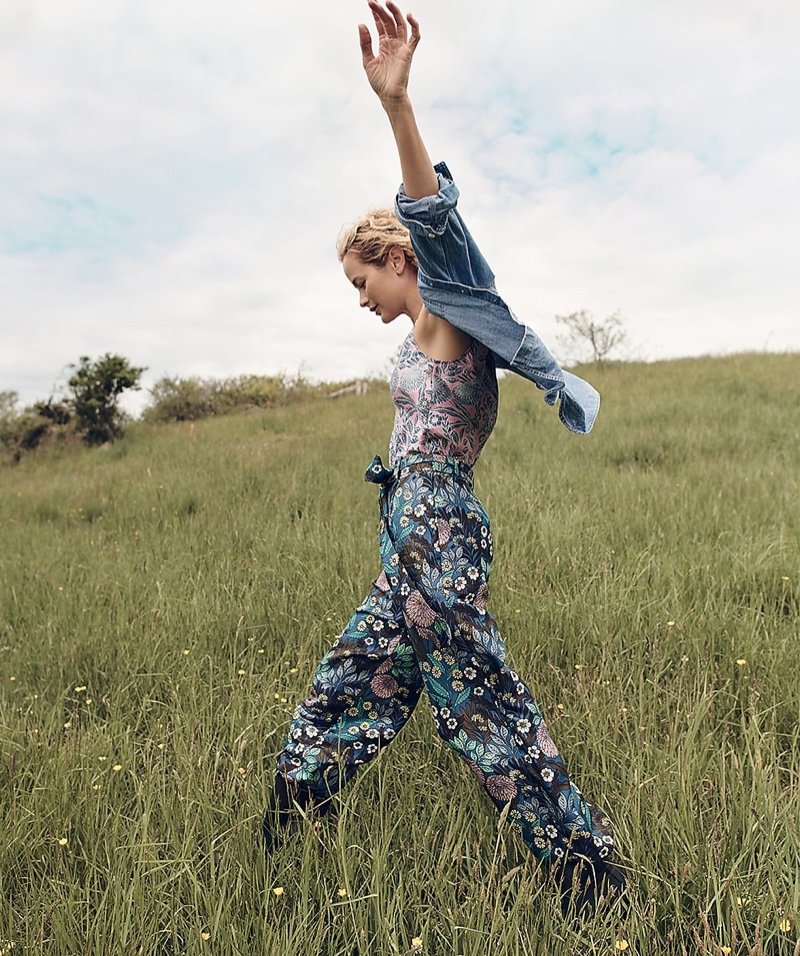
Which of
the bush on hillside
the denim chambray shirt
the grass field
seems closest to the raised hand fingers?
the denim chambray shirt

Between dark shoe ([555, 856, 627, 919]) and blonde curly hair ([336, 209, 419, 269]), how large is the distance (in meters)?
1.58

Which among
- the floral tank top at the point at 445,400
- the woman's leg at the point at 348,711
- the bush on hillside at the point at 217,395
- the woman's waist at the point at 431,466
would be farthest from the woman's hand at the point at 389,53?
the bush on hillside at the point at 217,395

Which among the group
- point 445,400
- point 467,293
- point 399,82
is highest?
point 399,82

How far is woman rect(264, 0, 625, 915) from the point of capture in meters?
1.72

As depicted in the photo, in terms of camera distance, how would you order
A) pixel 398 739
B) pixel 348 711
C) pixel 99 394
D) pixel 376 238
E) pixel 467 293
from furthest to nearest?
pixel 99 394 < pixel 398 739 < pixel 348 711 < pixel 376 238 < pixel 467 293

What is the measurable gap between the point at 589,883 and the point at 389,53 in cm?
197

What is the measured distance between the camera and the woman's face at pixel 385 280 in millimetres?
1990

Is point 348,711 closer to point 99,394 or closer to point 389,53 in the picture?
point 389,53

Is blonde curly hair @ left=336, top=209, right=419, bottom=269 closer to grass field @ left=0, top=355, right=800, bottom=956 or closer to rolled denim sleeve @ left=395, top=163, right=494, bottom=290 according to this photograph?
rolled denim sleeve @ left=395, top=163, right=494, bottom=290

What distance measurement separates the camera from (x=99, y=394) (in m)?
10.6

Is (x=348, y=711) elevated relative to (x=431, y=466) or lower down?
lower down

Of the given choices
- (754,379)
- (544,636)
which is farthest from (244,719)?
(754,379)

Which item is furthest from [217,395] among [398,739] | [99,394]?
[398,739]

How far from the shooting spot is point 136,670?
307 centimetres
